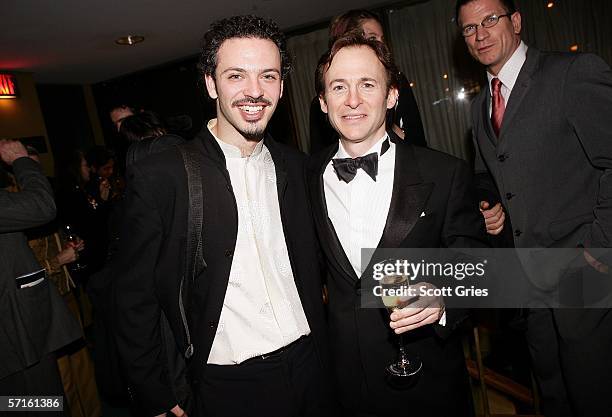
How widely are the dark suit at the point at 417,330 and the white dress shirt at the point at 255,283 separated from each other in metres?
0.23

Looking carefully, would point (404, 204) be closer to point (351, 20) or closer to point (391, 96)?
point (391, 96)

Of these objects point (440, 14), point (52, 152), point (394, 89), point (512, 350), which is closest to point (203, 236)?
point (394, 89)

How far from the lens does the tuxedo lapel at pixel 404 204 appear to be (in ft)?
5.95

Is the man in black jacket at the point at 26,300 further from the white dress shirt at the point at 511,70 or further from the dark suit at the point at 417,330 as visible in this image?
the white dress shirt at the point at 511,70

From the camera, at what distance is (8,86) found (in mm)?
6754

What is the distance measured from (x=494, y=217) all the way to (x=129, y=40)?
5719 millimetres

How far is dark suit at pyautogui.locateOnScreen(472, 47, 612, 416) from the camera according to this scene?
2.07 m

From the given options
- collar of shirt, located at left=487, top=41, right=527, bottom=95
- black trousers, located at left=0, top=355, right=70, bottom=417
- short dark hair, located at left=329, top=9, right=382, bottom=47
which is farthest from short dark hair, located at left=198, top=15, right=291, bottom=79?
black trousers, located at left=0, top=355, right=70, bottom=417

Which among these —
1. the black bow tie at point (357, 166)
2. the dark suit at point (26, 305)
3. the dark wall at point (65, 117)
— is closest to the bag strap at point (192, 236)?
the black bow tie at point (357, 166)

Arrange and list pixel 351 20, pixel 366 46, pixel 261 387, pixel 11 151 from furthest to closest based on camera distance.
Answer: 1. pixel 351 20
2. pixel 11 151
3. pixel 366 46
4. pixel 261 387

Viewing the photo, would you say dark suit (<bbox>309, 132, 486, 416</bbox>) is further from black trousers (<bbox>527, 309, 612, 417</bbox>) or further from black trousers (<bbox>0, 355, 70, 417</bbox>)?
black trousers (<bbox>0, 355, 70, 417</bbox>)

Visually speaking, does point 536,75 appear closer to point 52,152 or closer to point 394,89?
point 394,89

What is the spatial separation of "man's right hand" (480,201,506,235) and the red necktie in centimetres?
45

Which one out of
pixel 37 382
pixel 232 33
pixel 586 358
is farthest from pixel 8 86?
pixel 586 358
